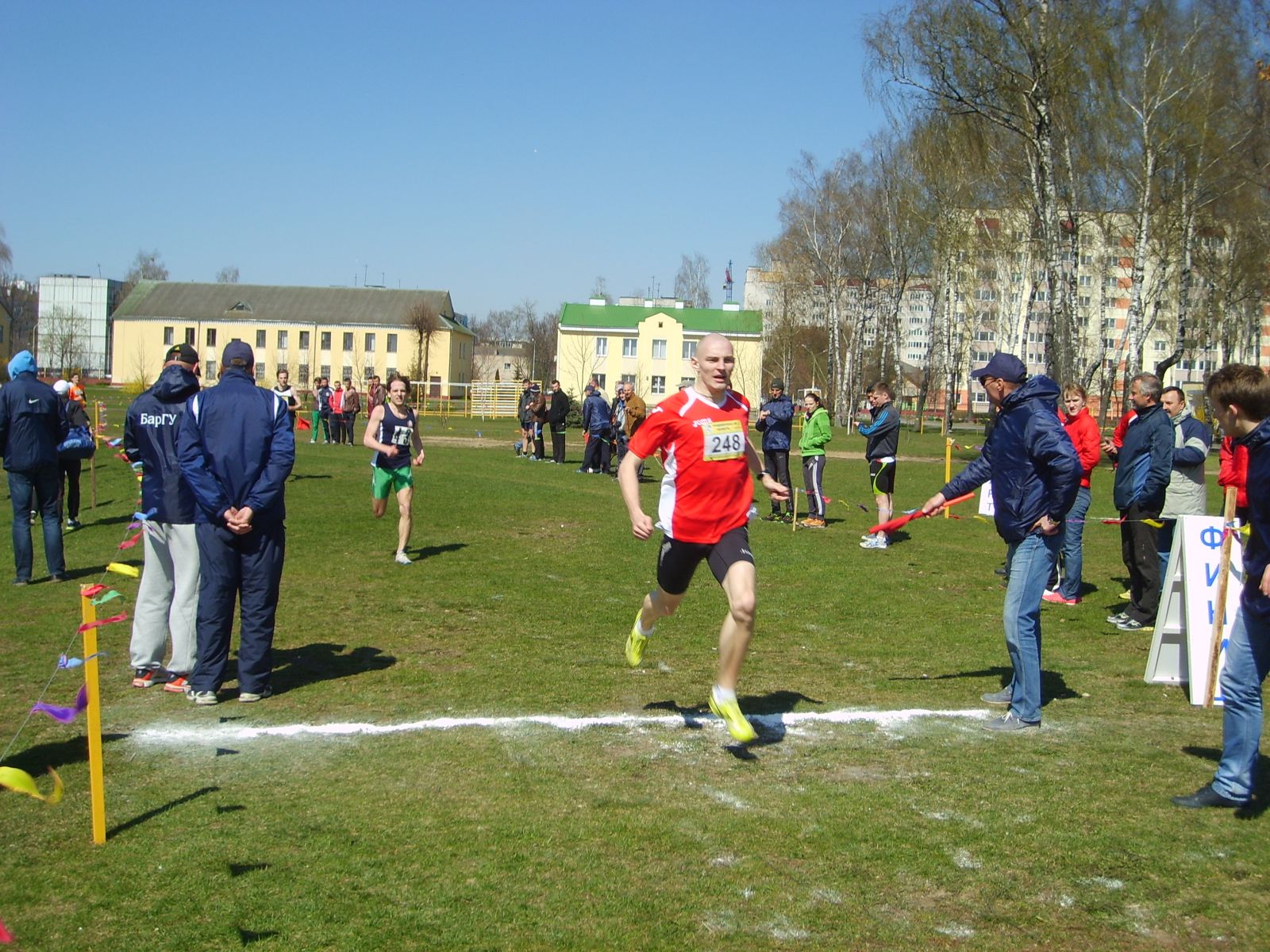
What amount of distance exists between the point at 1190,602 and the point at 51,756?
6893mm

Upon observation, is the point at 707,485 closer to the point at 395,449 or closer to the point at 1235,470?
the point at 1235,470

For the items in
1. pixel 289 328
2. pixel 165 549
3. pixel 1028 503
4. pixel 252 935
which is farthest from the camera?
pixel 289 328

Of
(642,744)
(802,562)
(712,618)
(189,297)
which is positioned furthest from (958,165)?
(189,297)

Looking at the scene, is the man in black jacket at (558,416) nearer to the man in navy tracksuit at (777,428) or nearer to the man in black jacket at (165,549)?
the man in navy tracksuit at (777,428)

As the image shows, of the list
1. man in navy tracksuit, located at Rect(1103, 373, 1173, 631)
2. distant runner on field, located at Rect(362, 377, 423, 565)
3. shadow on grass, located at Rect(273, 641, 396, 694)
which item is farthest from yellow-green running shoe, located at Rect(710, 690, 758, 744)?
distant runner on field, located at Rect(362, 377, 423, 565)

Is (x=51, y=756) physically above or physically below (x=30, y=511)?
below

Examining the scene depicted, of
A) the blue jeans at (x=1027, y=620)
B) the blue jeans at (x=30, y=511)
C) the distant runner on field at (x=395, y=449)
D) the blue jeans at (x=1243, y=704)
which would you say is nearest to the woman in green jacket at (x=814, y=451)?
the distant runner on field at (x=395, y=449)

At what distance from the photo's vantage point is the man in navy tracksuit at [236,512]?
21.6 ft

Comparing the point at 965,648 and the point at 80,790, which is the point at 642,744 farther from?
the point at 965,648

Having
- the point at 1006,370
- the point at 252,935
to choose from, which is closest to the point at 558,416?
the point at 1006,370

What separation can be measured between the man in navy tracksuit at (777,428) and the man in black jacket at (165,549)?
33.7 feet

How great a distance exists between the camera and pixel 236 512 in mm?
6520

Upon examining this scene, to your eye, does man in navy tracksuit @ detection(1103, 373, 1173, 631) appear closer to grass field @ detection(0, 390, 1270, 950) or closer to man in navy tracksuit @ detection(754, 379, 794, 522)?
grass field @ detection(0, 390, 1270, 950)

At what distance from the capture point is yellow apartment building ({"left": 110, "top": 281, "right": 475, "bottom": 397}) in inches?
3976
